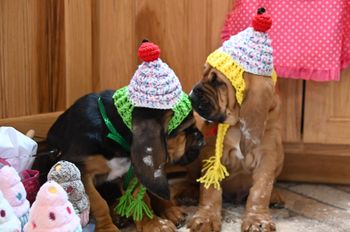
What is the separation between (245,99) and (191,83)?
492mm

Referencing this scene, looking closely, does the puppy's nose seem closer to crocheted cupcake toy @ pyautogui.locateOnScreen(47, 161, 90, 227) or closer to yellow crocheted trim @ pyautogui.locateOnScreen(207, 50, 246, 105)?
yellow crocheted trim @ pyautogui.locateOnScreen(207, 50, 246, 105)

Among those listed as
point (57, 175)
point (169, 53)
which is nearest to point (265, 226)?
point (57, 175)

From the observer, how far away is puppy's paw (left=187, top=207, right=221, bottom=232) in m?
1.60

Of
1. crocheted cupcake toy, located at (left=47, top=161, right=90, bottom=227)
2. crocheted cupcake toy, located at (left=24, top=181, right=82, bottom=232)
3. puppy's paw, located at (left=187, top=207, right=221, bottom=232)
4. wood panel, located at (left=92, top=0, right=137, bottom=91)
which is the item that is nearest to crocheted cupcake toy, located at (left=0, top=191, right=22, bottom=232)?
crocheted cupcake toy, located at (left=24, top=181, right=82, bottom=232)

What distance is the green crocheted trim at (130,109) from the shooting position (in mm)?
1499

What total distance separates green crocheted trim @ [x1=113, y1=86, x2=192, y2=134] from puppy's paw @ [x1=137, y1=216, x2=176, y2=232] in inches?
11.0

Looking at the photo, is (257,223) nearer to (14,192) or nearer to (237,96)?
(237,96)

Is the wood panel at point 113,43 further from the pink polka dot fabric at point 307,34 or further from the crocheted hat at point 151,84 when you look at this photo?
the crocheted hat at point 151,84

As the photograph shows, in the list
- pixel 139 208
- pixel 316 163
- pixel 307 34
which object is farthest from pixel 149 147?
pixel 316 163

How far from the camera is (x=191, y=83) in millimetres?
2051

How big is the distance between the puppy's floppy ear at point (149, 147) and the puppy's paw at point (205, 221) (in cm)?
20

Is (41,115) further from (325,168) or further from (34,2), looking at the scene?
(325,168)

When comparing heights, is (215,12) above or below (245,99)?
above

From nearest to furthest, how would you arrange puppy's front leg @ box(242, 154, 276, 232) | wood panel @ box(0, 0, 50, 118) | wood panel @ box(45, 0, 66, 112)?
puppy's front leg @ box(242, 154, 276, 232) < wood panel @ box(0, 0, 50, 118) < wood panel @ box(45, 0, 66, 112)
